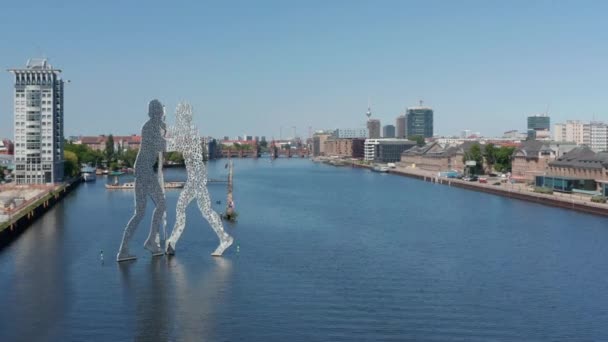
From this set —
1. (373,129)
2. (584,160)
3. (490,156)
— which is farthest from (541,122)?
(584,160)

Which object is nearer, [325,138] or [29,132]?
[29,132]

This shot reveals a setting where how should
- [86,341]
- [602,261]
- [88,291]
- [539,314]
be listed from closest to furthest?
[86,341] < [539,314] < [88,291] < [602,261]

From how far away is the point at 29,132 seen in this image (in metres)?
58.3

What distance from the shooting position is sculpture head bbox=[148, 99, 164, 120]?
2411 cm

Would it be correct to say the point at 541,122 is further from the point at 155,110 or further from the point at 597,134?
the point at 155,110

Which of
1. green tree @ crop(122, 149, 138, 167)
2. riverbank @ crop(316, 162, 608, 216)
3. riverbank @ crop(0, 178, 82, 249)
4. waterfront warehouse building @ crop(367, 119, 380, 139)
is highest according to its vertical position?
waterfront warehouse building @ crop(367, 119, 380, 139)

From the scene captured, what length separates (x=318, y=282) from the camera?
21422 mm

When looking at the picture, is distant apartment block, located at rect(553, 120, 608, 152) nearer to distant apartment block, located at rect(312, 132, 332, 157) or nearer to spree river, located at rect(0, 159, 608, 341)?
distant apartment block, located at rect(312, 132, 332, 157)

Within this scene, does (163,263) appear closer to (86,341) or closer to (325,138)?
(86,341)

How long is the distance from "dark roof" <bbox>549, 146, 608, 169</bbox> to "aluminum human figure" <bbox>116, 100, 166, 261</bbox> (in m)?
34.4

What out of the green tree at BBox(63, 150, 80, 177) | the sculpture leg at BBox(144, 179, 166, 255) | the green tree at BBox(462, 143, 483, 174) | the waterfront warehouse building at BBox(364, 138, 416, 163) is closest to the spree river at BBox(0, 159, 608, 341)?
the sculpture leg at BBox(144, 179, 166, 255)

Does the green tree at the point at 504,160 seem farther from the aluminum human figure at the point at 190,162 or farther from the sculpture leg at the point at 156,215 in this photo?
the sculpture leg at the point at 156,215

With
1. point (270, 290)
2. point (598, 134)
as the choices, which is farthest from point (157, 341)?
point (598, 134)

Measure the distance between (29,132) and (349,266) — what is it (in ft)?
138
